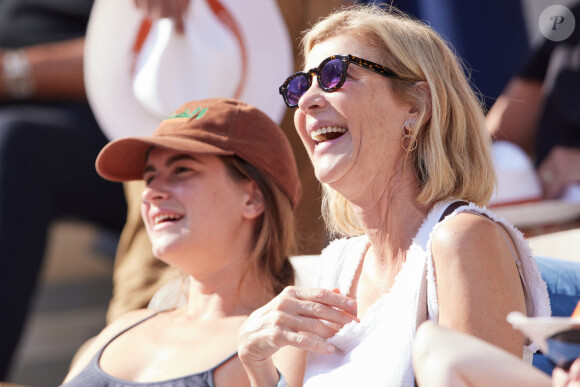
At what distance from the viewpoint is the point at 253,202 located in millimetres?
2209

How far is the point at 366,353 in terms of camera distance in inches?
58.9

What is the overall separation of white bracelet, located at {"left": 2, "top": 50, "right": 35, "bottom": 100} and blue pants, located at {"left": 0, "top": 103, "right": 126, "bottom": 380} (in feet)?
0.16

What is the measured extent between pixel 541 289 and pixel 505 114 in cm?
188

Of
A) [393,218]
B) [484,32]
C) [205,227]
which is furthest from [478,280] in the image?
[484,32]

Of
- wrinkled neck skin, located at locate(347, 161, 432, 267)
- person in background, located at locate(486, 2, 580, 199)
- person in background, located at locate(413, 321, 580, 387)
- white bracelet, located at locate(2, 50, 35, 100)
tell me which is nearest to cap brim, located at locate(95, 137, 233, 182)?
wrinkled neck skin, located at locate(347, 161, 432, 267)

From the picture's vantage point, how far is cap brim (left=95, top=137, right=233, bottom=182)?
2.10 m

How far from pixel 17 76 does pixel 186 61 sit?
812 millimetres

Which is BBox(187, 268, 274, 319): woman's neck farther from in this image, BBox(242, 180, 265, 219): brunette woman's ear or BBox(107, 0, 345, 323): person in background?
BBox(107, 0, 345, 323): person in background

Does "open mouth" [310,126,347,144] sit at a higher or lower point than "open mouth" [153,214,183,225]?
higher

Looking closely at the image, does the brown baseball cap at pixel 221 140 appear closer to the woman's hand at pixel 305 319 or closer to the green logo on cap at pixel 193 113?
the green logo on cap at pixel 193 113

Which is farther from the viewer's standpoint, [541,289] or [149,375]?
[149,375]

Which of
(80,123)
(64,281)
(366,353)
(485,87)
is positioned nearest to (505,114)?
(485,87)

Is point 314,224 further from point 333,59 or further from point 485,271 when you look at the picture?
point 485,271

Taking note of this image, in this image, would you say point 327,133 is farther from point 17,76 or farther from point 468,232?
point 17,76
